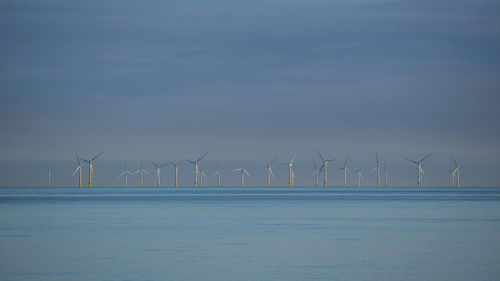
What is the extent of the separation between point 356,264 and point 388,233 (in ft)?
44.8

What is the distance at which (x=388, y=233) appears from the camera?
38.7m

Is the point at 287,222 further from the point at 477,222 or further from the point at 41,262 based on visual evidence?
the point at 41,262

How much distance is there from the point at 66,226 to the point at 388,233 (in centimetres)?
1852

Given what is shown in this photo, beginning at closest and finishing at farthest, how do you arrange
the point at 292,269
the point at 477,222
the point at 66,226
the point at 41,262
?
the point at 292,269, the point at 41,262, the point at 66,226, the point at 477,222

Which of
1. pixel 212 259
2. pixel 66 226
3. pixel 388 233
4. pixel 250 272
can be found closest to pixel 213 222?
pixel 66 226

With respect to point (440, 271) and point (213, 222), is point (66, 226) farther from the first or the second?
point (440, 271)

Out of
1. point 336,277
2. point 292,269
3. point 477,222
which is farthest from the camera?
point 477,222

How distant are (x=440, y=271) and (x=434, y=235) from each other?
1378 cm

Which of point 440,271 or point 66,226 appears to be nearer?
point 440,271

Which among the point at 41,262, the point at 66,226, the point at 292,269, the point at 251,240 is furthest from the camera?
the point at 66,226

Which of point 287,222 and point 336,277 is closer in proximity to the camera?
point 336,277

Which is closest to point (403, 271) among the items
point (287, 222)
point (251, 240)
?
point (251, 240)

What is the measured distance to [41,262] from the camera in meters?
26.2

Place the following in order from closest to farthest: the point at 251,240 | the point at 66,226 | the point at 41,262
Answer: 1. the point at 41,262
2. the point at 251,240
3. the point at 66,226
